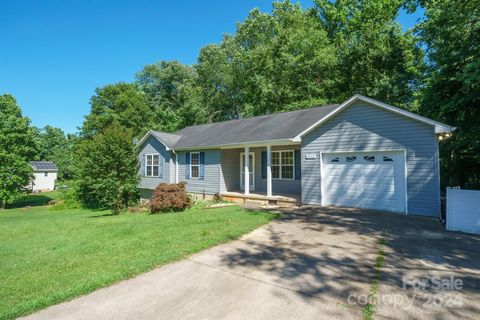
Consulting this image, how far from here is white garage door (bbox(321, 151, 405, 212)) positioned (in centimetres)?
991

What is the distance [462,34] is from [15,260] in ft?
50.9

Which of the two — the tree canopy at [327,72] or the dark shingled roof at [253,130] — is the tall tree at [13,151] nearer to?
the tree canopy at [327,72]

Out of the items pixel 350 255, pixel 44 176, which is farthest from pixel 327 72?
pixel 44 176

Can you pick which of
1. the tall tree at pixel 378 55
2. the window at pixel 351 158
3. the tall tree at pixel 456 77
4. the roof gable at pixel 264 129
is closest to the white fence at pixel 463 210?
the roof gable at pixel 264 129

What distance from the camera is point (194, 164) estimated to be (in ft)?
57.1

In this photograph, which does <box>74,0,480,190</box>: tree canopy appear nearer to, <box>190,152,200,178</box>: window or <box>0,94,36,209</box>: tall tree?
<box>0,94,36,209</box>: tall tree

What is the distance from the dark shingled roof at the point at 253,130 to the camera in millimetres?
13930

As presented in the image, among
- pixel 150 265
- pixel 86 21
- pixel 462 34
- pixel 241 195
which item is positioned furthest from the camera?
pixel 86 21

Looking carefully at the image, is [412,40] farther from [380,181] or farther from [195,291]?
[195,291]

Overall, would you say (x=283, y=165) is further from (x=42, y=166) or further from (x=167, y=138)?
(x=42, y=166)

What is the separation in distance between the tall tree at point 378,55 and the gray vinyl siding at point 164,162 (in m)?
16.8

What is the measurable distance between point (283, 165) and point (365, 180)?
17.0ft

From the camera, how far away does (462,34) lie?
9.94 meters

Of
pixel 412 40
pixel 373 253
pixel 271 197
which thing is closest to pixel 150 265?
pixel 373 253
